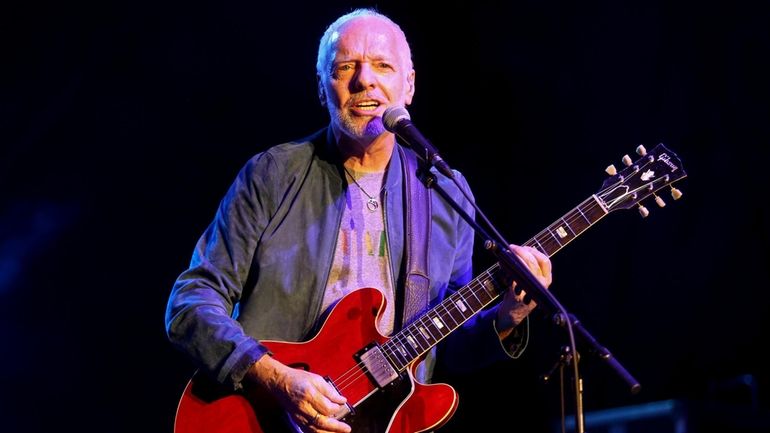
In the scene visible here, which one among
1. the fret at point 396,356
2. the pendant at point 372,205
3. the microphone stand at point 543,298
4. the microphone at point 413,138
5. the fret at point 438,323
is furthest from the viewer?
the pendant at point 372,205

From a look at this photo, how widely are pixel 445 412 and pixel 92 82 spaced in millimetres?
2642

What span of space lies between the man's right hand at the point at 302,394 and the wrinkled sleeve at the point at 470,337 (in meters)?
0.71

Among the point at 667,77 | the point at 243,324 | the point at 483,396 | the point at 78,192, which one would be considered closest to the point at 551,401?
the point at 483,396

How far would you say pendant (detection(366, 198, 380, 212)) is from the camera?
11.4 feet

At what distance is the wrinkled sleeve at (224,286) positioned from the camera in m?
2.93

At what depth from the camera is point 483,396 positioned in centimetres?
480

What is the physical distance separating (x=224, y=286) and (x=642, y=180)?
1651 millimetres

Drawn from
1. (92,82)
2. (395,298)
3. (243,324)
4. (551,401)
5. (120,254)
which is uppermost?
(92,82)

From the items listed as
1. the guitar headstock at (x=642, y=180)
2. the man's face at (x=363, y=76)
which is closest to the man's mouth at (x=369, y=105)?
the man's face at (x=363, y=76)

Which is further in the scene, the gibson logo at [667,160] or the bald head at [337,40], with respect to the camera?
the bald head at [337,40]

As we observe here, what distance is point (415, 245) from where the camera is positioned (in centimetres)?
337

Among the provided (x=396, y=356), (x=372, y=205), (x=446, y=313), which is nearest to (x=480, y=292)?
(x=446, y=313)

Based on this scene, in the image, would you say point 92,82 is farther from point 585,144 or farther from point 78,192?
point 585,144

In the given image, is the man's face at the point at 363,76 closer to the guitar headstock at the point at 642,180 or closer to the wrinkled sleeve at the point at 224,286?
the wrinkled sleeve at the point at 224,286
